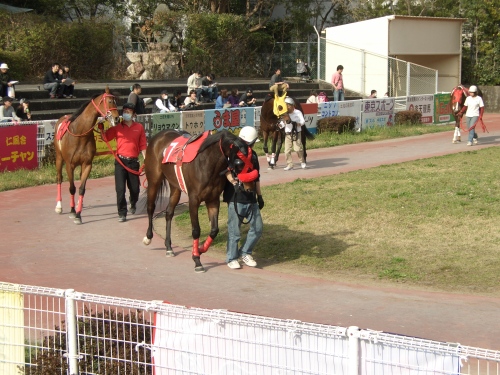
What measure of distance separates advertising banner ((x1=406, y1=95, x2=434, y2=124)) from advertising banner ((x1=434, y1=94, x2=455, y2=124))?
0.20 m

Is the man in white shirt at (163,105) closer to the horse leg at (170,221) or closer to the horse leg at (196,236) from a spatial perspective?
the horse leg at (170,221)

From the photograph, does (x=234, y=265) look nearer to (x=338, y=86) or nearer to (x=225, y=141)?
(x=225, y=141)

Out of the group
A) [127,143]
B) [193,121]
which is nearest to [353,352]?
[127,143]

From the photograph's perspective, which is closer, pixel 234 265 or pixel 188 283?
pixel 188 283

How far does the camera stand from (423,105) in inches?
1207

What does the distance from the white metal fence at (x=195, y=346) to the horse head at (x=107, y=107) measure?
7.13m

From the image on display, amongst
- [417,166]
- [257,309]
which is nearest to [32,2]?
[417,166]

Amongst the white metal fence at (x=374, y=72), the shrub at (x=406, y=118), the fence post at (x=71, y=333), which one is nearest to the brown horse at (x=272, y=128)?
the shrub at (x=406, y=118)

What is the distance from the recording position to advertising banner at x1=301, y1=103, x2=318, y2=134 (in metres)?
25.2

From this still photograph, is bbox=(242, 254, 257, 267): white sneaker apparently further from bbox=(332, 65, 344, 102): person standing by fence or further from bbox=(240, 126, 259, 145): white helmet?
bbox=(332, 65, 344, 102): person standing by fence

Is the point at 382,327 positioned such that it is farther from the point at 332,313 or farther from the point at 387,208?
the point at 387,208

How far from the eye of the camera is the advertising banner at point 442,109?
102 ft

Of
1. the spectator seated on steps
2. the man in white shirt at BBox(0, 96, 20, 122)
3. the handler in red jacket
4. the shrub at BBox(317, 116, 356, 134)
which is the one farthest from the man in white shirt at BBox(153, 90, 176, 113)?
the handler in red jacket

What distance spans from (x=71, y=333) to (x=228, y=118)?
1778 centimetres
